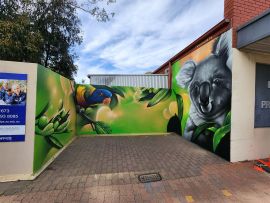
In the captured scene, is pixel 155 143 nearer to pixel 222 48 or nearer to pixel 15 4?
pixel 222 48

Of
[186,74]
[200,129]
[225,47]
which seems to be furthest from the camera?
[186,74]

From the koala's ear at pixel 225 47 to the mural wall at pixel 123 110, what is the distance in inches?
150

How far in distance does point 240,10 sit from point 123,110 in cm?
564

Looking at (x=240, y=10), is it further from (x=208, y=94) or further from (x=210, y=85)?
(x=208, y=94)

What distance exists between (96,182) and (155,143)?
3.75m

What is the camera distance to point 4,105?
390 cm

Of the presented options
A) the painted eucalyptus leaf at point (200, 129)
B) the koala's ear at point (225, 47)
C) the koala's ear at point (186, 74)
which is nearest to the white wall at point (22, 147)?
the koala's ear at point (225, 47)

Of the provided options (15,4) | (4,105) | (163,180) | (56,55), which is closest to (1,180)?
(4,105)

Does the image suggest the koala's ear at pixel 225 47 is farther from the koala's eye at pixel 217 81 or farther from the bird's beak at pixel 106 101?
the bird's beak at pixel 106 101

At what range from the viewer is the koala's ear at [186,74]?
301 inches

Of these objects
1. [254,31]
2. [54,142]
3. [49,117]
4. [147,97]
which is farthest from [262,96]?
[54,142]

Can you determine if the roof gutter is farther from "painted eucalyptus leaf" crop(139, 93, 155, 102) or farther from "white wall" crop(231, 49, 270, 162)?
"painted eucalyptus leaf" crop(139, 93, 155, 102)

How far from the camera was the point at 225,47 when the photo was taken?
5.55 metres

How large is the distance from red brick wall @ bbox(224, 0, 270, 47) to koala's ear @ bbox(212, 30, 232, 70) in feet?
0.45
